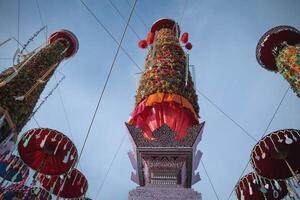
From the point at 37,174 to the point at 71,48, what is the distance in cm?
666

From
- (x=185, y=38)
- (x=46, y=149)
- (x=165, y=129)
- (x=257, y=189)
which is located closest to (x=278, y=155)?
(x=257, y=189)

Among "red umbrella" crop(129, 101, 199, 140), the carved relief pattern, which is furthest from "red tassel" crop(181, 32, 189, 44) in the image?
the carved relief pattern

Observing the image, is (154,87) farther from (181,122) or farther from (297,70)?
(297,70)

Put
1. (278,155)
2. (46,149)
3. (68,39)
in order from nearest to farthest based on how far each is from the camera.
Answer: (278,155), (46,149), (68,39)

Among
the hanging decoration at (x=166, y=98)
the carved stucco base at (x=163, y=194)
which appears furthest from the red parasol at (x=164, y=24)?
→ the carved stucco base at (x=163, y=194)

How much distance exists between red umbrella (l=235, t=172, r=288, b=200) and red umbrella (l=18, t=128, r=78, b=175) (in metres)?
4.45

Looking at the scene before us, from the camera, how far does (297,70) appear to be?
6.36 metres

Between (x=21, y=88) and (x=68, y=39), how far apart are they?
5428 millimetres

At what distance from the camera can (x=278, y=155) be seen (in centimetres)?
593

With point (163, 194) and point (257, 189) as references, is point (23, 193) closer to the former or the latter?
point (163, 194)

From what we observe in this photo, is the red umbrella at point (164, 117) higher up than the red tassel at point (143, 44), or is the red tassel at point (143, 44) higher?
the red tassel at point (143, 44)

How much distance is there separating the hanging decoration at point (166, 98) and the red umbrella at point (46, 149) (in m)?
1.87

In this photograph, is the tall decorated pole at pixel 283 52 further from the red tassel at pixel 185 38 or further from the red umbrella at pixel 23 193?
the red umbrella at pixel 23 193

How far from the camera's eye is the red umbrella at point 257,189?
6.57 metres
